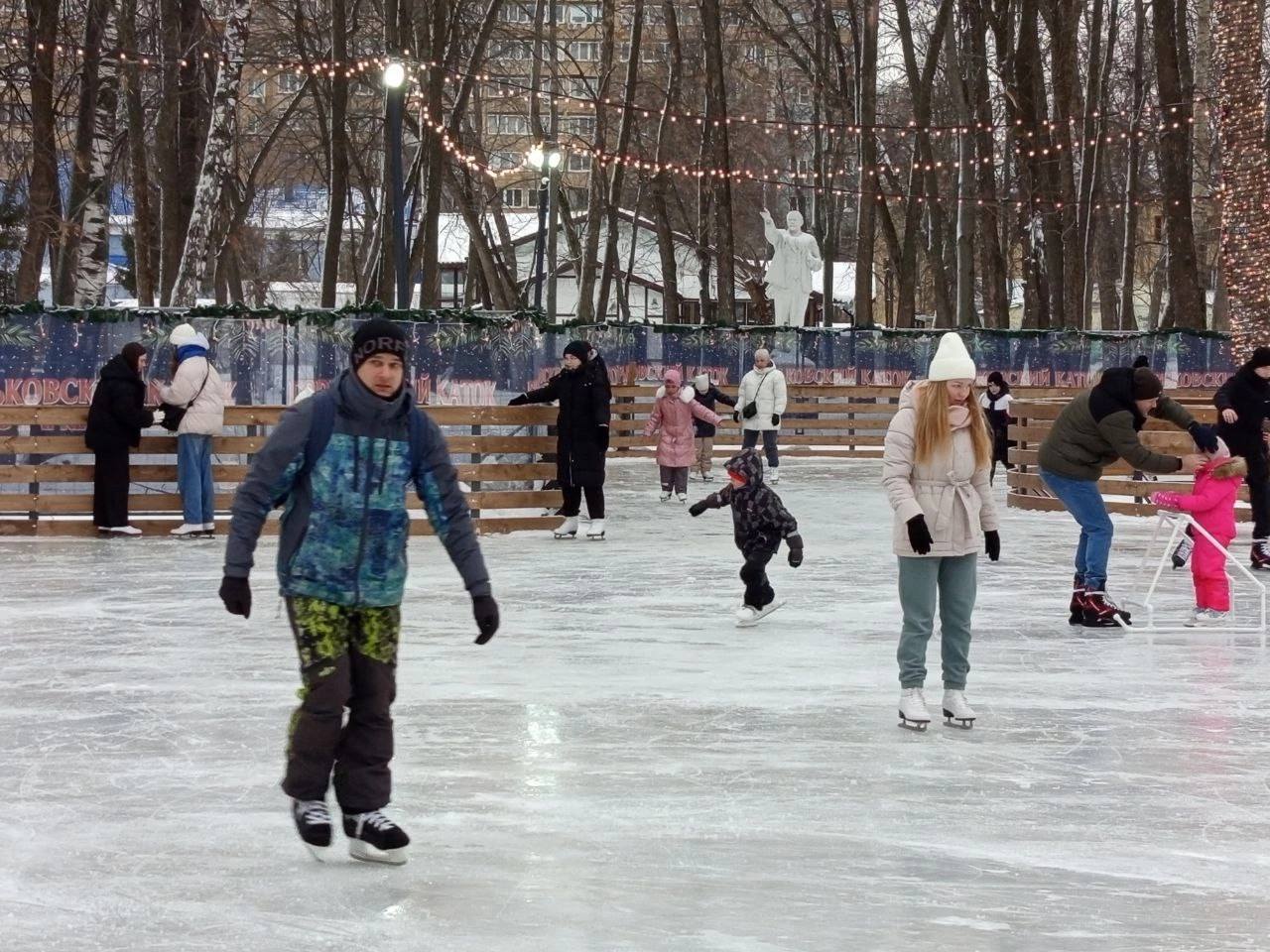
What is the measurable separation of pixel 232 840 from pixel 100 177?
750 inches

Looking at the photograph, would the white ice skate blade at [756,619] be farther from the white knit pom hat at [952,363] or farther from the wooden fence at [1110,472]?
the wooden fence at [1110,472]

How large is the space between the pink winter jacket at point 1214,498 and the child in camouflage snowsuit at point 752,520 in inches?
87.5

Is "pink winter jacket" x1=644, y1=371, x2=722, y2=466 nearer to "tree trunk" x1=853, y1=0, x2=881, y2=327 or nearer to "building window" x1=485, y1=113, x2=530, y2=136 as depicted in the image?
"tree trunk" x1=853, y1=0, x2=881, y2=327

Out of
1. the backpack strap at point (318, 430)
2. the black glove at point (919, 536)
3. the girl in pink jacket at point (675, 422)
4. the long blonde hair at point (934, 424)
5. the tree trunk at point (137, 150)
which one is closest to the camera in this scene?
the backpack strap at point (318, 430)

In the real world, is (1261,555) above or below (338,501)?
below

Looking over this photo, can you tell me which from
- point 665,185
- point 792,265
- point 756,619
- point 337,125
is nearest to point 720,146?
point 792,265

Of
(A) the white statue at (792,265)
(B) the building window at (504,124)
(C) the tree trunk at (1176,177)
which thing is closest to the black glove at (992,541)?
(C) the tree trunk at (1176,177)

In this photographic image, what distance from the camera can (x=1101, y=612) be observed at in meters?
11.0

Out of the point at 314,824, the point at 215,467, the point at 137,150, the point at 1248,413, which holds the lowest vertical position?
the point at 314,824

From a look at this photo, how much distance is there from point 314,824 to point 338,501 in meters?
0.91

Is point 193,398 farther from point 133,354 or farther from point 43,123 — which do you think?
point 43,123

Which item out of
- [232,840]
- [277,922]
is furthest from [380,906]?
[232,840]

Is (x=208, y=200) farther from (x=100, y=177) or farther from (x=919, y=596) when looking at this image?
(x=919, y=596)

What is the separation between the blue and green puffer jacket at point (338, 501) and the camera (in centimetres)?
544
